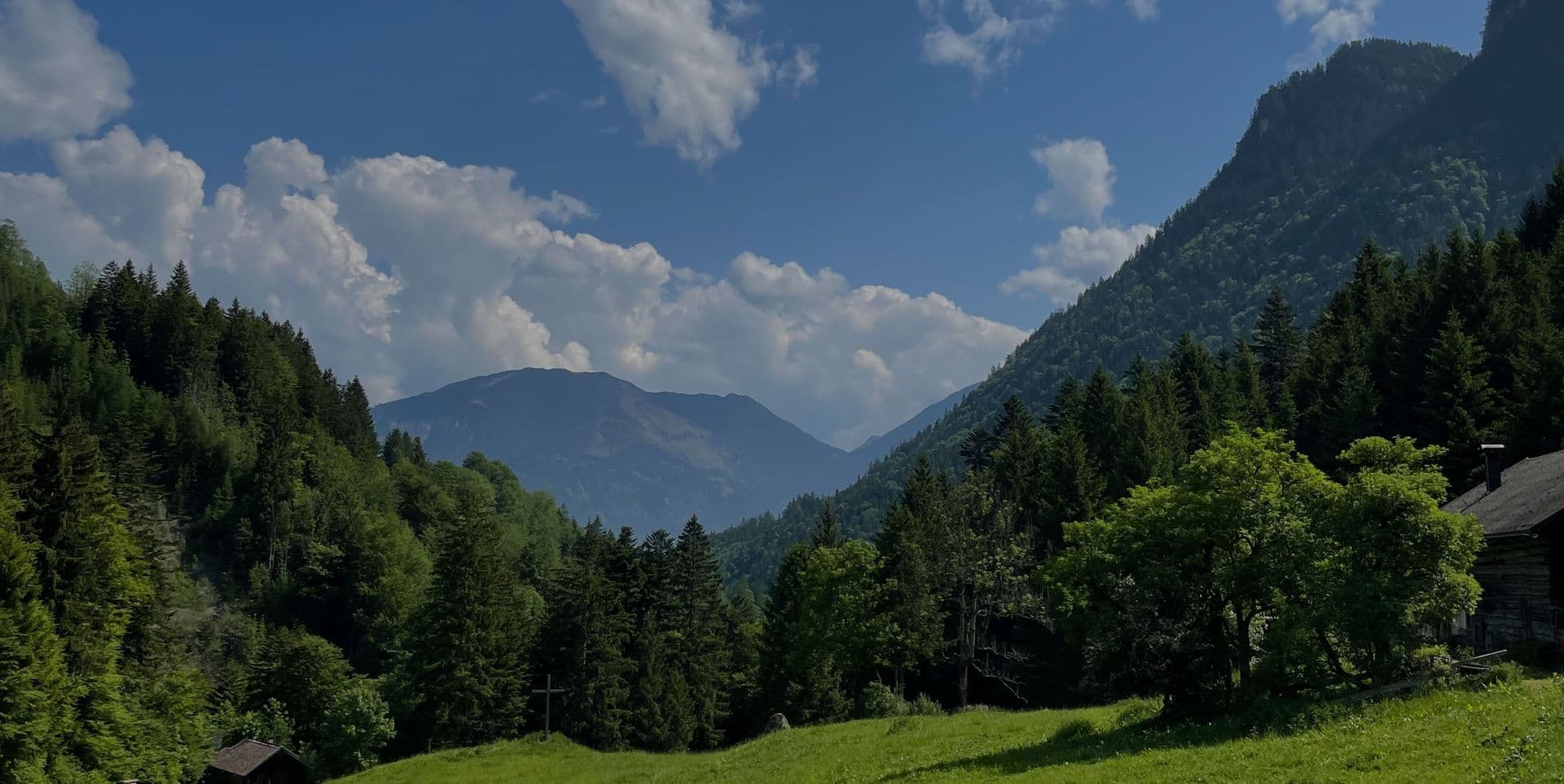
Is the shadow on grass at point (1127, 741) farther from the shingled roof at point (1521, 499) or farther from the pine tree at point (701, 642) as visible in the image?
the pine tree at point (701, 642)

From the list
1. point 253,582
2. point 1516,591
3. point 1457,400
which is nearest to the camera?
point 1516,591

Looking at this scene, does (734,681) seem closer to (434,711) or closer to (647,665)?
(647,665)

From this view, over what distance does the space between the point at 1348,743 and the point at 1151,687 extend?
8.26 meters

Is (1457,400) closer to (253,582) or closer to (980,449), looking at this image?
(980,449)

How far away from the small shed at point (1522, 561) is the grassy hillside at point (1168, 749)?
9.76 meters

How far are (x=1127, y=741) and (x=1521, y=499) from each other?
66.8ft

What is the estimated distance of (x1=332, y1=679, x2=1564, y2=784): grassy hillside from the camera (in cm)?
1773

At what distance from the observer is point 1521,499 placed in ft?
110

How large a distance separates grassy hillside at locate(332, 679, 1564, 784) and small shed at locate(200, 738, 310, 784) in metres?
32.2

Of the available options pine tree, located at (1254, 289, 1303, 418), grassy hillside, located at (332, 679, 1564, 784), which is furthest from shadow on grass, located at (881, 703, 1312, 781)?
pine tree, located at (1254, 289, 1303, 418)

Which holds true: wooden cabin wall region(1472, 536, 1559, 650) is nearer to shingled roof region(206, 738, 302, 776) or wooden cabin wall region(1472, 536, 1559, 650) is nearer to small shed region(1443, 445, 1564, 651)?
small shed region(1443, 445, 1564, 651)

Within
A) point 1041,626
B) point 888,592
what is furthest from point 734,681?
point 1041,626

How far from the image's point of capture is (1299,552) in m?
25.8

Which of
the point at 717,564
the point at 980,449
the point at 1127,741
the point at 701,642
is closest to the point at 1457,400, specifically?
the point at 1127,741
